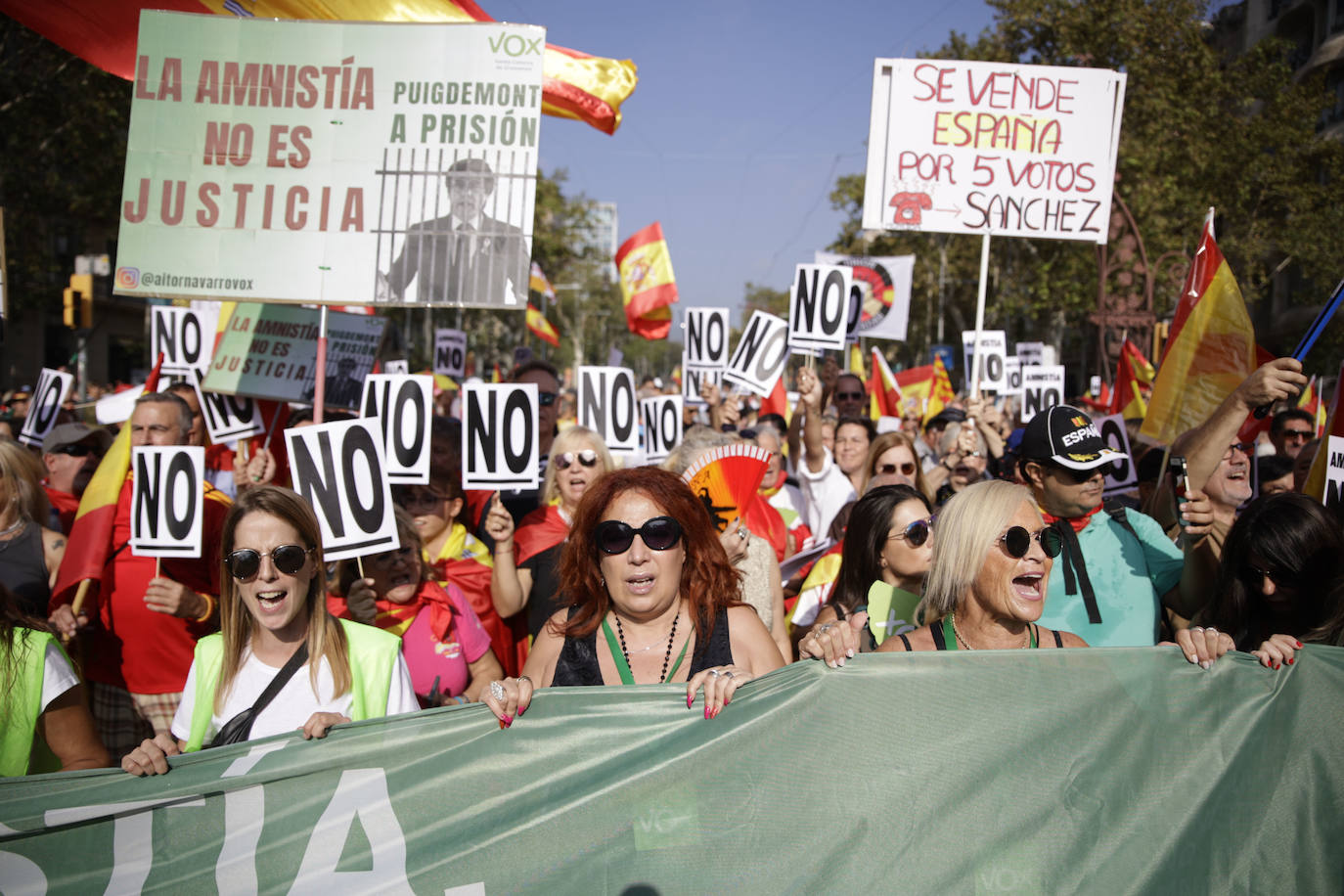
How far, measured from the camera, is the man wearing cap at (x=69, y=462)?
5.67 metres

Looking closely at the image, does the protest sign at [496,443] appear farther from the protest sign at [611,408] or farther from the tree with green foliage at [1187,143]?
the tree with green foliage at [1187,143]

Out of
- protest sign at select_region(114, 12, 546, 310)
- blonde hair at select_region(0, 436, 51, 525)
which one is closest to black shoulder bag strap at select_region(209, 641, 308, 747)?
blonde hair at select_region(0, 436, 51, 525)

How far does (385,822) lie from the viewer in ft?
8.56

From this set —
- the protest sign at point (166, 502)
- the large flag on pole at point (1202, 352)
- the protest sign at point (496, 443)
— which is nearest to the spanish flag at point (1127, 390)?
the large flag on pole at point (1202, 352)

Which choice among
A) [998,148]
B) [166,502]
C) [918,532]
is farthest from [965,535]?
[998,148]

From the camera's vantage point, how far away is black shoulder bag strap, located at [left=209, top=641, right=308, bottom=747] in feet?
9.17

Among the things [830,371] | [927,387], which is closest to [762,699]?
[830,371]

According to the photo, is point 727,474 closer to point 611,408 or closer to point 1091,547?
point 1091,547

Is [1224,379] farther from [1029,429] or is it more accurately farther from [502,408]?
[502,408]

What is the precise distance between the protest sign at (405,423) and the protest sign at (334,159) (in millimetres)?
406

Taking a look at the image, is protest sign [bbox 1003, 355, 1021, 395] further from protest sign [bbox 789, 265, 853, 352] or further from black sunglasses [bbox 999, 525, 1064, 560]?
black sunglasses [bbox 999, 525, 1064, 560]

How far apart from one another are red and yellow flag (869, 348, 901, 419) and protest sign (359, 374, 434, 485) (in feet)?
24.2

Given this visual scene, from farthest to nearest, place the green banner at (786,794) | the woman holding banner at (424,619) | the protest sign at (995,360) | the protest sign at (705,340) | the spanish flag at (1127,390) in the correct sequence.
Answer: the protest sign at (705,340) → the protest sign at (995,360) → the spanish flag at (1127,390) → the woman holding banner at (424,619) → the green banner at (786,794)

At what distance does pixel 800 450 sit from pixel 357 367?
3337 mm
